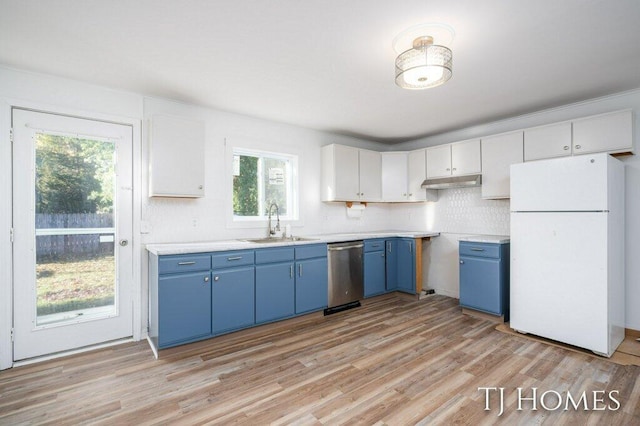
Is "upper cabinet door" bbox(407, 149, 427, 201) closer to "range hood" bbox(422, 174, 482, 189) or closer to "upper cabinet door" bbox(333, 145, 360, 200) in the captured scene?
"range hood" bbox(422, 174, 482, 189)

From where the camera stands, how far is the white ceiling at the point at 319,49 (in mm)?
1857

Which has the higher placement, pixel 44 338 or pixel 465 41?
pixel 465 41

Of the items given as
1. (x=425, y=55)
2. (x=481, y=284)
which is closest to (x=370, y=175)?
(x=481, y=284)

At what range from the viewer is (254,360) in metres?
2.67

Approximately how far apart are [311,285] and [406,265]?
5.33 feet

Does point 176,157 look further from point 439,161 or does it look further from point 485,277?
point 485,277

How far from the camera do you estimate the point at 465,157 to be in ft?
13.7

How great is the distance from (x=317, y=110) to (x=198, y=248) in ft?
6.68

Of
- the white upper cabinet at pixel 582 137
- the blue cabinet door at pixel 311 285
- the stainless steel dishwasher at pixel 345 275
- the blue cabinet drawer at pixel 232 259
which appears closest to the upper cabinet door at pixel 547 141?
the white upper cabinet at pixel 582 137

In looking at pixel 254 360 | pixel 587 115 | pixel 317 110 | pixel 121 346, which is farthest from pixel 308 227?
pixel 587 115

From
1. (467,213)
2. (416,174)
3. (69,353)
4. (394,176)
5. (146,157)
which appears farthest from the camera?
(394,176)

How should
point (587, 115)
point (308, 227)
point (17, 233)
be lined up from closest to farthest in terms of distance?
1. point (17, 233)
2. point (587, 115)
3. point (308, 227)

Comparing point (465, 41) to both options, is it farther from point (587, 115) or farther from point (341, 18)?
point (587, 115)

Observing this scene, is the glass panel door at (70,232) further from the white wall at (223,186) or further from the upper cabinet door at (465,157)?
the upper cabinet door at (465,157)
